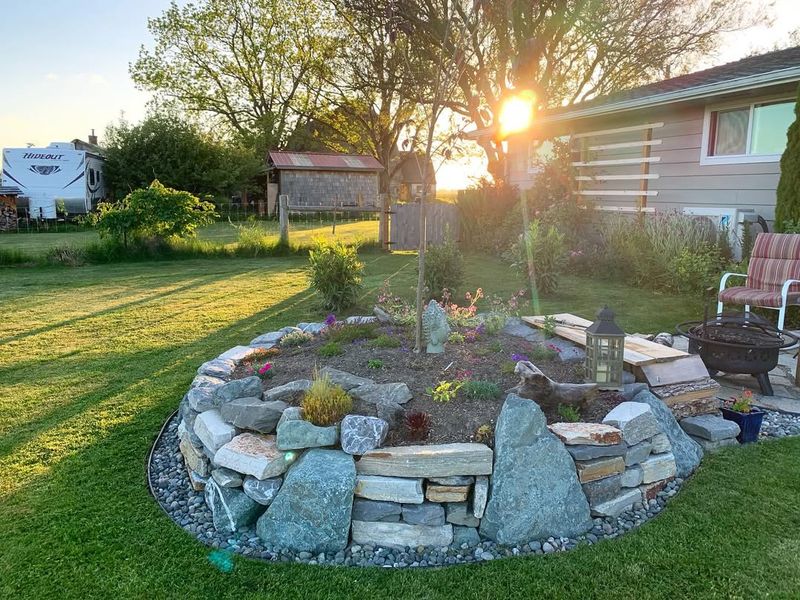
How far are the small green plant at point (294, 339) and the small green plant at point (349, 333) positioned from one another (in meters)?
0.16

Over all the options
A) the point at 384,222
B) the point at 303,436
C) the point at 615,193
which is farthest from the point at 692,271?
the point at 384,222

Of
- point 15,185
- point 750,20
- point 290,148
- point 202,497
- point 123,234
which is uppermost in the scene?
point 750,20

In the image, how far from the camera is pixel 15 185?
20047 millimetres

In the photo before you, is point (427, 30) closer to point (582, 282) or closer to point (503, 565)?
point (582, 282)

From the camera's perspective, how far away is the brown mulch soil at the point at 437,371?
9.20 feet

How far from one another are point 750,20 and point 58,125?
26768 millimetres

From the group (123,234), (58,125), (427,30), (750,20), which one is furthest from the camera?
(58,125)

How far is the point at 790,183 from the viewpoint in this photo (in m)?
6.34

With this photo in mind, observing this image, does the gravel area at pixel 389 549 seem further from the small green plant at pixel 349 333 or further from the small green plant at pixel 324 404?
the small green plant at pixel 349 333

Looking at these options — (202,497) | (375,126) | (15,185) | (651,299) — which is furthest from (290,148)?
(202,497)

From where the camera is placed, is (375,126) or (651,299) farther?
(375,126)

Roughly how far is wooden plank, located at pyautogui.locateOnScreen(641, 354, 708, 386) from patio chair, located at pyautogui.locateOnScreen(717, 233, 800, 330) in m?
2.11

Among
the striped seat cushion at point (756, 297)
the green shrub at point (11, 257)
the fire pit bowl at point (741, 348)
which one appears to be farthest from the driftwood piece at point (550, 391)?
the green shrub at point (11, 257)

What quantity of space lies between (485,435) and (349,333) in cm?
178
